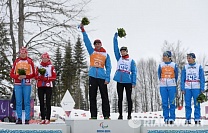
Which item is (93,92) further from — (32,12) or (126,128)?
(32,12)

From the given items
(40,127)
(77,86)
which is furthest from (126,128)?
(77,86)

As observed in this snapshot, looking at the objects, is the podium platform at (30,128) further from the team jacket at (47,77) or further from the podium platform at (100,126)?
the team jacket at (47,77)

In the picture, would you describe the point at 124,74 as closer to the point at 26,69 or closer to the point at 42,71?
the point at 42,71

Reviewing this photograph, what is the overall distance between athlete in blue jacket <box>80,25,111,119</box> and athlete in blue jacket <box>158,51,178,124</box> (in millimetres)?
1650

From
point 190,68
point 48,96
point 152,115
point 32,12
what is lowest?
point 152,115

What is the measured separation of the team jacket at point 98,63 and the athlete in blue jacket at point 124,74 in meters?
0.43

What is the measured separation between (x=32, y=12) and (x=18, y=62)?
781 centimetres

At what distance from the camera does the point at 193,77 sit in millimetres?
9617

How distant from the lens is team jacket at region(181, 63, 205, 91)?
31.4 feet

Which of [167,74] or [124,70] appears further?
[167,74]

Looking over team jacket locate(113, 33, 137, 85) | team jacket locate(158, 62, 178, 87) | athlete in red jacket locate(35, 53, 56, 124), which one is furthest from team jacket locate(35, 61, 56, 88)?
team jacket locate(158, 62, 178, 87)

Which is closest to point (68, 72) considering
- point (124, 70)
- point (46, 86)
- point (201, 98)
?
point (124, 70)

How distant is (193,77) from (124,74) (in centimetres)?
185

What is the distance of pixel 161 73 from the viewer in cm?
991
